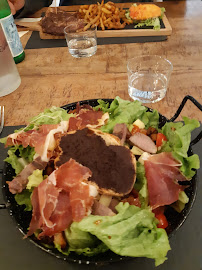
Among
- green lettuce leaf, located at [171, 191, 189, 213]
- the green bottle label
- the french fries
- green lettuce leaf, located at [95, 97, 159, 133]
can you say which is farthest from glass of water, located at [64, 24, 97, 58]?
Result: green lettuce leaf, located at [171, 191, 189, 213]

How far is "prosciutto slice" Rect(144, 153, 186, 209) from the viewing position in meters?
0.77

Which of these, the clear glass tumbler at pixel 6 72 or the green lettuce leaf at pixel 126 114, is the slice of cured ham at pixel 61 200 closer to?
the green lettuce leaf at pixel 126 114

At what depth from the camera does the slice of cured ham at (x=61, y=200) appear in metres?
0.73

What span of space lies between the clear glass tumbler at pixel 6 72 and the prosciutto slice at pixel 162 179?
1.15 meters

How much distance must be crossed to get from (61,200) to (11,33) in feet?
4.46

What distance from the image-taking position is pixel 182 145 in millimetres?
851

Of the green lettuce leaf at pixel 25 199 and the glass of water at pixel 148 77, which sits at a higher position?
the green lettuce leaf at pixel 25 199

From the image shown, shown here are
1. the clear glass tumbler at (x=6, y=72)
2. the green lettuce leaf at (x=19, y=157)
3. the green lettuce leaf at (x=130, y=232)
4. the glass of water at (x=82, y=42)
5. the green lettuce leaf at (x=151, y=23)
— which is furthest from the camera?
the green lettuce leaf at (x=151, y=23)

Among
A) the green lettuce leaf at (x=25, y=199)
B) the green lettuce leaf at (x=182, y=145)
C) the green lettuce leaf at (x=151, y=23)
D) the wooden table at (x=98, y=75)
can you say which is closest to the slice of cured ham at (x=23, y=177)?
the green lettuce leaf at (x=25, y=199)

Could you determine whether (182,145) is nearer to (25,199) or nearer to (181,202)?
(181,202)

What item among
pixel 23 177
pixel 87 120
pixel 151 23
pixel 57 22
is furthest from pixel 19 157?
pixel 151 23

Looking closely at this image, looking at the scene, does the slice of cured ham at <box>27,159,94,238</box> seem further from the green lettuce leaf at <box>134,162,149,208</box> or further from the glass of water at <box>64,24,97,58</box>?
the glass of water at <box>64,24,97,58</box>

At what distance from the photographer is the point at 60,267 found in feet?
2.91

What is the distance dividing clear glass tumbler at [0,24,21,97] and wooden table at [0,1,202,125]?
0.05m
